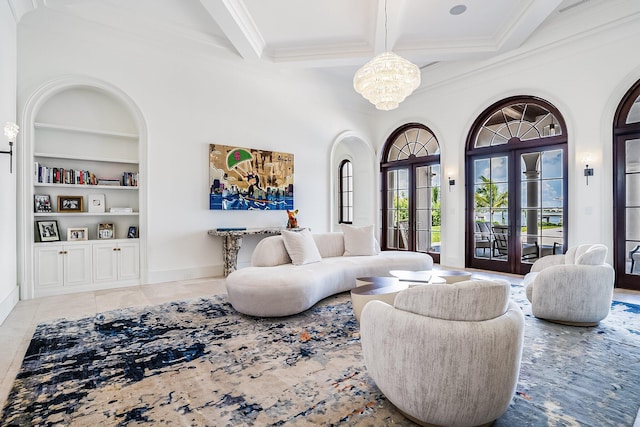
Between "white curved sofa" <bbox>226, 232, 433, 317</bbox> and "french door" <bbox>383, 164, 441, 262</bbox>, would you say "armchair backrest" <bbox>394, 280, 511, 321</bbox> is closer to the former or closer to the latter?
"white curved sofa" <bbox>226, 232, 433, 317</bbox>

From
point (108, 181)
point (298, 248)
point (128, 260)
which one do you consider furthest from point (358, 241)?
point (108, 181)

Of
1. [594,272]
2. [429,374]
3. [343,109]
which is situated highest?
[343,109]

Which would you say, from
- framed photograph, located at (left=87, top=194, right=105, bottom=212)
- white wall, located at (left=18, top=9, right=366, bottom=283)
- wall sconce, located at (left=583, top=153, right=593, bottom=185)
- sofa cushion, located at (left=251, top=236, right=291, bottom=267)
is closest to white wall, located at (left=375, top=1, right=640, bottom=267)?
wall sconce, located at (left=583, top=153, right=593, bottom=185)

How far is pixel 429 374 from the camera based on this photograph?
164 centimetres

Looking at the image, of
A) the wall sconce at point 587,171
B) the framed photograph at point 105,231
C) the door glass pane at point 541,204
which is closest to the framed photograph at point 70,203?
the framed photograph at point 105,231

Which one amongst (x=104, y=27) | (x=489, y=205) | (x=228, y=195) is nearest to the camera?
(x=104, y=27)

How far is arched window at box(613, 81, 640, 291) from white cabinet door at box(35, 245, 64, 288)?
305 inches

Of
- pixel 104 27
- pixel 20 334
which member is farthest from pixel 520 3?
pixel 20 334

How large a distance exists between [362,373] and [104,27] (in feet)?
18.5

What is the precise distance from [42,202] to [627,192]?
8.15 meters

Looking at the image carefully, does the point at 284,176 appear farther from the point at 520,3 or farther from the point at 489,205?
the point at 520,3

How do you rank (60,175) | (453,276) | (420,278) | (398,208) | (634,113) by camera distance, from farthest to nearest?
(398,208) < (634,113) < (60,175) < (453,276) < (420,278)

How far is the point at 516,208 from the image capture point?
605 centimetres

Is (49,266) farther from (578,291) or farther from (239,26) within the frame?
(578,291)
